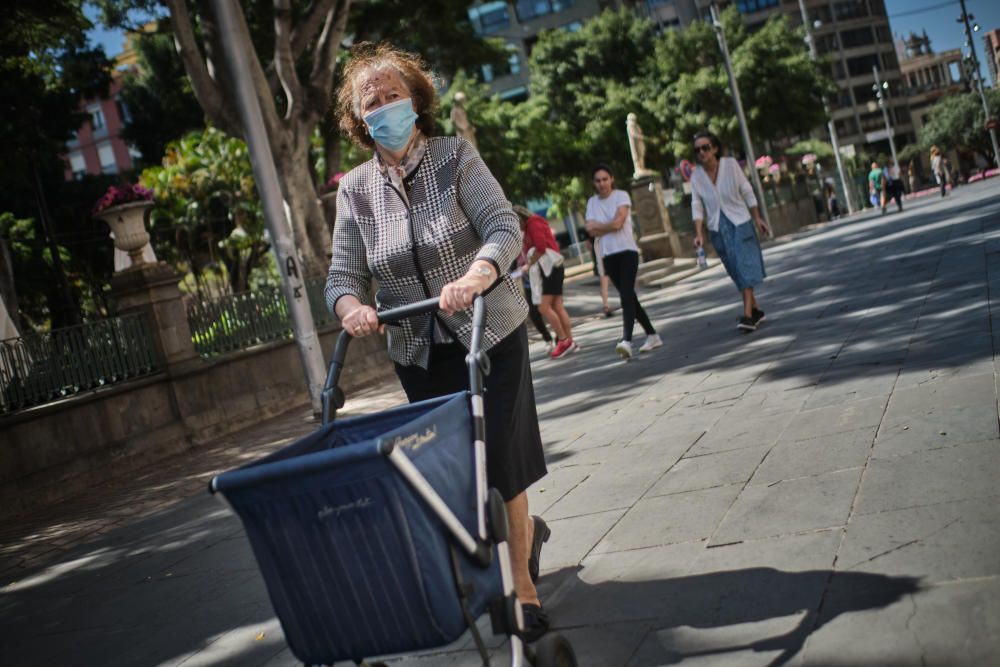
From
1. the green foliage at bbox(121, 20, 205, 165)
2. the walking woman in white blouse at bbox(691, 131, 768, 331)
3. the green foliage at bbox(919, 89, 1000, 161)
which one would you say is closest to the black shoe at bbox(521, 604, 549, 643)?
the walking woman in white blouse at bbox(691, 131, 768, 331)

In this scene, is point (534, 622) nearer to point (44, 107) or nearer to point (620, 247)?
point (620, 247)

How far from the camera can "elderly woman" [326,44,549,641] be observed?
3352 millimetres

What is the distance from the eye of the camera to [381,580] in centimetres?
251

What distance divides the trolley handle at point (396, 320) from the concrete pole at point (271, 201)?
8584 millimetres

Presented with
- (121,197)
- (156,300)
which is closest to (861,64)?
(121,197)

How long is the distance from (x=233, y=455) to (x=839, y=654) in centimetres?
878

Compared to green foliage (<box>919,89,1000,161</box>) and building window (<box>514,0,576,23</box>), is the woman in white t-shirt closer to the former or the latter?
building window (<box>514,0,576,23</box>)

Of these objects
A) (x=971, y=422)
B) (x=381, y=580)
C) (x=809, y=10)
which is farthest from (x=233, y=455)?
(x=809, y=10)

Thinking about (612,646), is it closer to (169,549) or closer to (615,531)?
(615,531)

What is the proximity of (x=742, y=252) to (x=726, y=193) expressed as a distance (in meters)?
0.61

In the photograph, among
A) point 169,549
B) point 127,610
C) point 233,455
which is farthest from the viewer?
point 233,455

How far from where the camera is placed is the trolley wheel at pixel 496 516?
2768mm

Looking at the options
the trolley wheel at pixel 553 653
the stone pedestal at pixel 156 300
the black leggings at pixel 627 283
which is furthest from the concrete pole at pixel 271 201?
the trolley wheel at pixel 553 653

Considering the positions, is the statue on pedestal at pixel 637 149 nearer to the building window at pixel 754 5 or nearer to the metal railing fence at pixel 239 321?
the metal railing fence at pixel 239 321
